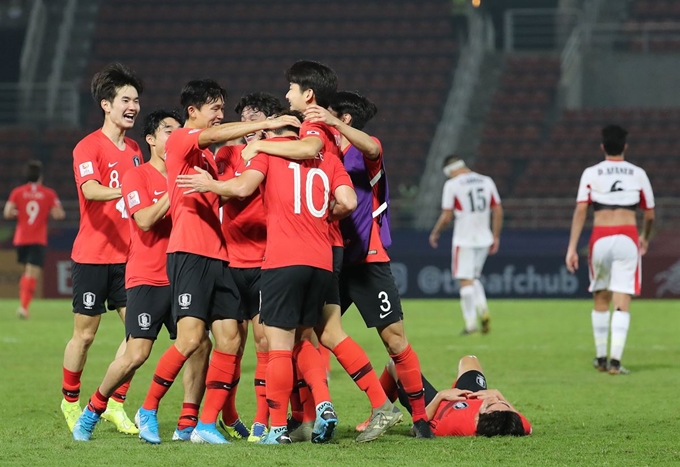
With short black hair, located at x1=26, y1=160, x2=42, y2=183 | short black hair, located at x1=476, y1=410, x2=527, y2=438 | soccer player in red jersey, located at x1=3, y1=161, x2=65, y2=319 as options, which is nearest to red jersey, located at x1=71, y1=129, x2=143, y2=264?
Answer: short black hair, located at x1=476, y1=410, x2=527, y2=438

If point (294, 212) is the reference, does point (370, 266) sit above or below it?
below

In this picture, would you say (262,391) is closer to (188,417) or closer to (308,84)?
(188,417)

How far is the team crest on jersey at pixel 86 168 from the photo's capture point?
7.20 meters

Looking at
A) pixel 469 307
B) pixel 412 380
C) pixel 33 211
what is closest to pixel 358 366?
pixel 412 380

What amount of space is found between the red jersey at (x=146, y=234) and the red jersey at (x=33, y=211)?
11673 mm

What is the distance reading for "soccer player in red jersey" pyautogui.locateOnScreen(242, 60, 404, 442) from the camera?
20.7ft

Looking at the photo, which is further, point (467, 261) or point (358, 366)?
point (467, 261)

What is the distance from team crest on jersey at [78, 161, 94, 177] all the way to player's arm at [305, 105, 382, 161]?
5.37 ft

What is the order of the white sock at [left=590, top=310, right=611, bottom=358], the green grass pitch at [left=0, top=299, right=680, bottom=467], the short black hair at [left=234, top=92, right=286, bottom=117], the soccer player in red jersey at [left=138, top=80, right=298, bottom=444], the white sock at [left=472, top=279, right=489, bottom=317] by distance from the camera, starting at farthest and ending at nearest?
the white sock at [left=472, top=279, right=489, bottom=317] → the white sock at [left=590, top=310, right=611, bottom=358] → the short black hair at [left=234, top=92, right=286, bottom=117] → the soccer player in red jersey at [left=138, top=80, right=298, bottom=444] → the green grass pitch at [left=0, top=299, right=680, bottom=467]

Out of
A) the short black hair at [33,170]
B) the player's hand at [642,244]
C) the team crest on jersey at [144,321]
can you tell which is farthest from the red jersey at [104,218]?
the short black hair at [33,170]

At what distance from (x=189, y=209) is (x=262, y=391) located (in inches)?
45.6

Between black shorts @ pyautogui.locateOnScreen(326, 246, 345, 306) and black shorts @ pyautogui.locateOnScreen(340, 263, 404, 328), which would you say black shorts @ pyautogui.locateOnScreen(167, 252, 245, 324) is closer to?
black shorts @ pyautogui.locateOnScreen(326, 246, 345, 306)

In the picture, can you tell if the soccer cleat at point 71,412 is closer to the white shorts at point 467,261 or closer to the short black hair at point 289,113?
the short black hair at point 289,113

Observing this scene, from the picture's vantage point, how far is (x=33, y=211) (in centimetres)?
1808
